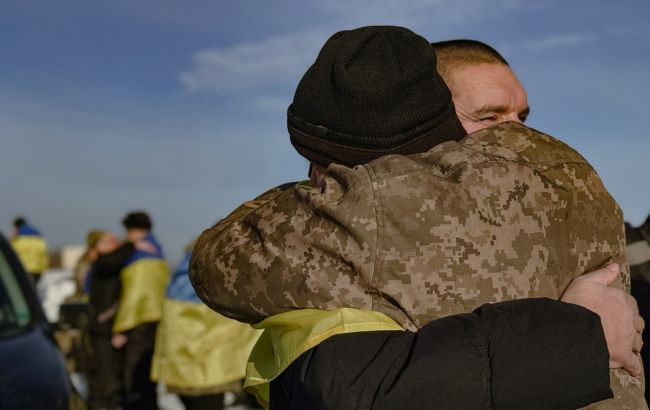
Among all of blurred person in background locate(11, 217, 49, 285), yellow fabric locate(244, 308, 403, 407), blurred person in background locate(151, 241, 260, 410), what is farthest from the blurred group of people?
yellow fabric locate(244, 308, 403, 407)

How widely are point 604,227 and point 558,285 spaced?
0.55ft

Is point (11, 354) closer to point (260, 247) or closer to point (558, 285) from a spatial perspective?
point (260, 247)

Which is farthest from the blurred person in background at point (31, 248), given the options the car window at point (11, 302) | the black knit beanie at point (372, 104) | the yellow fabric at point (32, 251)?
the black knit beanie at point (372, 104)

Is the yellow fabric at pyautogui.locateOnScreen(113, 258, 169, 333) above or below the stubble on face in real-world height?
below

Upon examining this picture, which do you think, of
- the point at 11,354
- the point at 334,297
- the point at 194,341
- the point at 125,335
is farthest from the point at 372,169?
the point at 125,335

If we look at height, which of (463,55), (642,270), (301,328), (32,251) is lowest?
(32,251)

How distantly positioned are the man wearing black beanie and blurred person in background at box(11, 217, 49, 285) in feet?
50.9

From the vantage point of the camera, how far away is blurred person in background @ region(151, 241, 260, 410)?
779cm

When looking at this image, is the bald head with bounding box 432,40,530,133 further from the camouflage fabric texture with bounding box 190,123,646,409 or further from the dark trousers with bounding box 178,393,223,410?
the dark trousers with bounding box 178,393,223,410

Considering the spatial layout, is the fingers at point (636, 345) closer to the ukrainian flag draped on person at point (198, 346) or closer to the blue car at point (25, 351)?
the blue car at point (25, 351)

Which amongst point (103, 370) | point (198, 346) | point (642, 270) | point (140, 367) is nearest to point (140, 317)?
point (140, 367)

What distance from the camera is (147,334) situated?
10133 millimetres

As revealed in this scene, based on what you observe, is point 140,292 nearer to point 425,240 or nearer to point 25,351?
point 25,351

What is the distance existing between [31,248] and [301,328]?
16.1 meters
